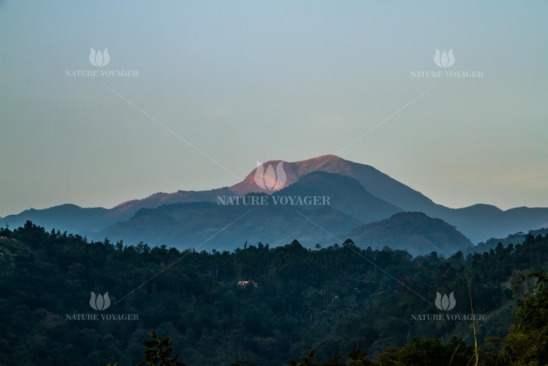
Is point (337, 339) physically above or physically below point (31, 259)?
below

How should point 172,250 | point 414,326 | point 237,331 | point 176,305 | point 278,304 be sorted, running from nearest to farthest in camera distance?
1. point 414,326
2. point 237,331
3. point 176,305
4. point 278,304
5. point 172,250

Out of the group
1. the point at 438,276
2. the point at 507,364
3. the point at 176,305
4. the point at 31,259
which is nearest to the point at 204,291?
the point at 176,305

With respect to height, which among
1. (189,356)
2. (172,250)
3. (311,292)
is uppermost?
(172,250)

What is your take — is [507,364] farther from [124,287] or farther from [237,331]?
[124,287]

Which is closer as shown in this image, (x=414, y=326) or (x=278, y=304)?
(x=414, y=326)

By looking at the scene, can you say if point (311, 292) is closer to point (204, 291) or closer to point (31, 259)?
point (204, 291)

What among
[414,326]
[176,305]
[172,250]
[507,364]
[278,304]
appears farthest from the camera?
[172,250]

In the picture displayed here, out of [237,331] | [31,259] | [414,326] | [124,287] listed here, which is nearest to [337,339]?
[414,326]
